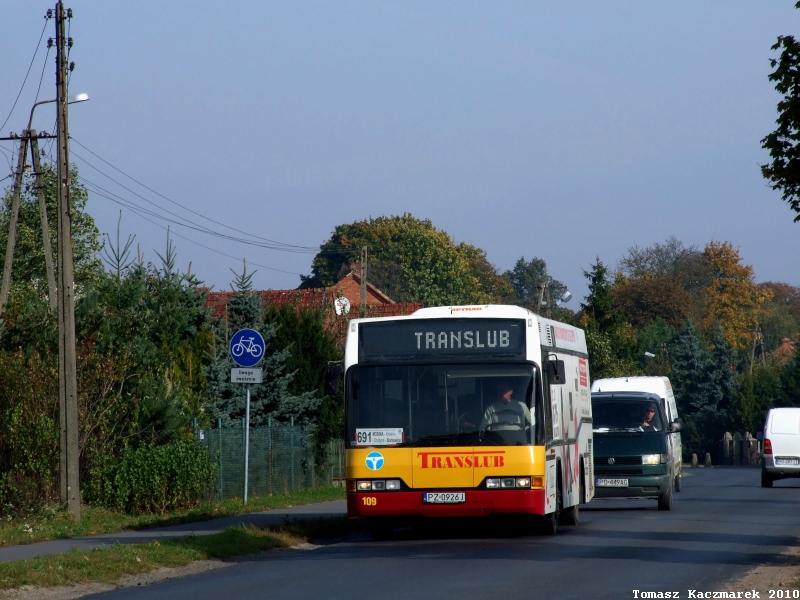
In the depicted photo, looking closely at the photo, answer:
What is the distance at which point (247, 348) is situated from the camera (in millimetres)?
22188

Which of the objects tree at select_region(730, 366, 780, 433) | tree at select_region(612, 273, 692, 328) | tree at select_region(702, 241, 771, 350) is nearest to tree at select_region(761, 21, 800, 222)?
tree at select_region(730, 366, 780, 433)

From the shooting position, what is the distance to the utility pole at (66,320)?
19531 mm

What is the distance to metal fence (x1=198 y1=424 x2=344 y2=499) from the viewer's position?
80.7 ft

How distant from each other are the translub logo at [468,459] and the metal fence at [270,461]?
295 inches

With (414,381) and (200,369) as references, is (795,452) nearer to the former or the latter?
(200,369)

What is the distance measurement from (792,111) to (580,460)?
8.76 metres

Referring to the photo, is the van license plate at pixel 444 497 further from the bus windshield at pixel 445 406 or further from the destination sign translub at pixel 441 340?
the destination sign translub at pixel 441 340

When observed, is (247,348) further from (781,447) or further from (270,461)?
(781,447)

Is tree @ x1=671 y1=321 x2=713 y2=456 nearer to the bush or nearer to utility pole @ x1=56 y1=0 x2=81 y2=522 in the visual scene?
the bush

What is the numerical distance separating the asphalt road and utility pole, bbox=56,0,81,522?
4.49 m

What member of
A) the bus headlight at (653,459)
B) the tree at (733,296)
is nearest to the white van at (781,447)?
the bus headlight at (653,459)

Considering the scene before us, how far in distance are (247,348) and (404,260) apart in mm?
68402

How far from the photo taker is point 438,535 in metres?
18.3

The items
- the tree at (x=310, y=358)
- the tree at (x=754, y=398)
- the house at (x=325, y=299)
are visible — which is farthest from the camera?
the tree at (x=754, y=398)
